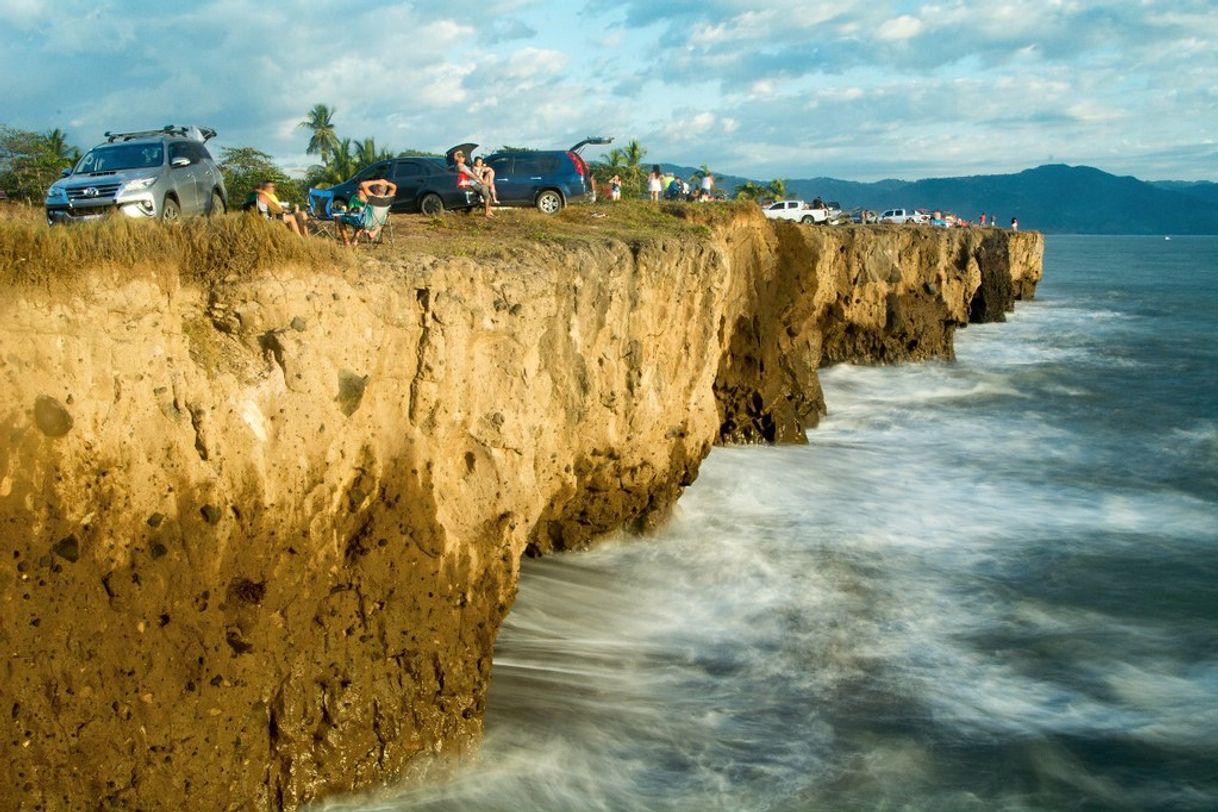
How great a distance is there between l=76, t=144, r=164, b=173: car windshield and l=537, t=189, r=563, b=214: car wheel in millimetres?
9480

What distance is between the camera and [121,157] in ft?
51.2

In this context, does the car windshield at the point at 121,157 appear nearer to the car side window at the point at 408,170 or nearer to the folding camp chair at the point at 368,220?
the folding camp chair at the point at 368,220

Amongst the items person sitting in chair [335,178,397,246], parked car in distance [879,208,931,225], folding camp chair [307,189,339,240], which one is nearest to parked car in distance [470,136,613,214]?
folding camp chair [307,189,339,240]

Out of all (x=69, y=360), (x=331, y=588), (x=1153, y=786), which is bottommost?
(x=1153, y=786)

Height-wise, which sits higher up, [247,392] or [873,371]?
[247,392]

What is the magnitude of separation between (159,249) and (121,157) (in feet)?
27.6

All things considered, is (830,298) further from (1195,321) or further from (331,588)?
(1195,321)

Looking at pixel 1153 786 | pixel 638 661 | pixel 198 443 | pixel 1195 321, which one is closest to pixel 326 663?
pixel 198 443

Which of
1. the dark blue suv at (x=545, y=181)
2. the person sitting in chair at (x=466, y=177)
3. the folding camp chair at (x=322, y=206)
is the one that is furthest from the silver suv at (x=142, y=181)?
the dark blue suv at (x=545, y=181)

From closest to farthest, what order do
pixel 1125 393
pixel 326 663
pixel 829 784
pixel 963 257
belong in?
pixel 326 663 < pixel 829 784 < pixel 1125 393 < pixel 963 257

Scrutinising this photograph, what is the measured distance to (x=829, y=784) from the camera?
32.7 ft

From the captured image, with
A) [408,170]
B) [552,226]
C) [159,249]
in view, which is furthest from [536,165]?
[159,249]

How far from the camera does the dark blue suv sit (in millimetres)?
23719

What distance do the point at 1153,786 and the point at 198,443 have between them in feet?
32.6
